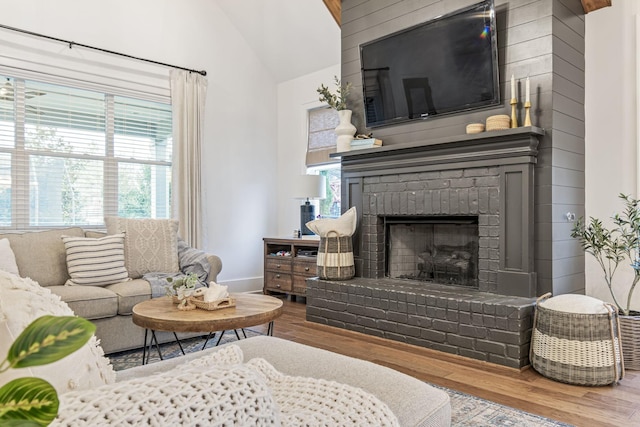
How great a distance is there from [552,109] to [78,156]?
421 cm

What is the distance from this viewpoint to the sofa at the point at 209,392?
61 centimetres

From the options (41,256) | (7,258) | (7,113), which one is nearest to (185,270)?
(41,256)

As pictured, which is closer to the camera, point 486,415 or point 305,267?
point 486,415

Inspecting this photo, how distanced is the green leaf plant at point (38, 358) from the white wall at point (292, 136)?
525cm

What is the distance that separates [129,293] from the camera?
10.1 feet

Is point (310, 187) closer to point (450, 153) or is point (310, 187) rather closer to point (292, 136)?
point (292, 136)

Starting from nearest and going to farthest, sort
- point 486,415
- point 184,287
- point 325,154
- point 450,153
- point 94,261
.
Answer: point 486,415 < point 184,287 < point 94,261 < point 450,153 < point 325,154

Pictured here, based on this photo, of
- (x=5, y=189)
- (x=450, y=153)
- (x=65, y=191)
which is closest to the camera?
(x=450, y=153)

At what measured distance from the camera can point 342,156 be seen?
416 centimetres

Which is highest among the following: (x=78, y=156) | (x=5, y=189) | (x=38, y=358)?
(x=78, y=156)

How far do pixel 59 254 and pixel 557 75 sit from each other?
3720mm

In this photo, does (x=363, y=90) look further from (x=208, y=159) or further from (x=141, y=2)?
(x=141, y=2)

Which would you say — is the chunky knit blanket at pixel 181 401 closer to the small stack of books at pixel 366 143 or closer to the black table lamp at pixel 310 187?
the small stack of books at pixel 366 143

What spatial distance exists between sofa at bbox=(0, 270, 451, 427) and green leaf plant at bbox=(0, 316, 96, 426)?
27 centimetres
